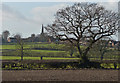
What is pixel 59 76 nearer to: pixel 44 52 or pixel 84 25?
pixel 84 25

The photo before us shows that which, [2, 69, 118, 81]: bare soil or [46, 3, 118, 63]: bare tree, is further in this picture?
[46, 3, 118, 63]: bare tree

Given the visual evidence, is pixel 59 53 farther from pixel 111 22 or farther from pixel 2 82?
pixel 2 82

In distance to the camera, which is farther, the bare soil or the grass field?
the grass field

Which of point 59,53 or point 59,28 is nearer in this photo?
point 59,28

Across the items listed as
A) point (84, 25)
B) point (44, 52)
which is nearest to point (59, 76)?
point (84, 25)

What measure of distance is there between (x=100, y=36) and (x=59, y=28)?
16.1ft

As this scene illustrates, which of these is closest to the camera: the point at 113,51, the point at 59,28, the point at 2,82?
the point at 2,82

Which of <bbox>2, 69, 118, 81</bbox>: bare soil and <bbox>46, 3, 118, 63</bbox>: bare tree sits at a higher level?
<bbox>46, 3, 118, 63</bbox>: bare tree

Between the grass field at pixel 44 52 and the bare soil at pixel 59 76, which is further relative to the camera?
the grass field at pixel 44 52

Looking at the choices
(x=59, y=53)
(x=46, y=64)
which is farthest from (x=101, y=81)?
(x=59, y=53)

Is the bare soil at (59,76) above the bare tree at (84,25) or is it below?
below

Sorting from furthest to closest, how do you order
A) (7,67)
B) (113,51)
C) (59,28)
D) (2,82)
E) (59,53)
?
(59,53) → (113,51) → (59,28) → (7,67) → (2,82)

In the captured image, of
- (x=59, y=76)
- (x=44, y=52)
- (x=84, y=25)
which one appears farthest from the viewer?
(x=44, y=52)

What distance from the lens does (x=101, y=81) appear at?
10.1m
